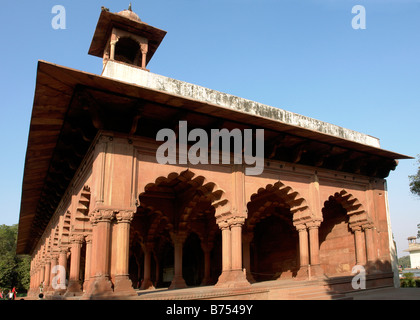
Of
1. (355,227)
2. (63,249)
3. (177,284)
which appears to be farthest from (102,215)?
(355,227)

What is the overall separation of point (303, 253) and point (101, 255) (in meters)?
7.41

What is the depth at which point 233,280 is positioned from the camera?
1193 cm

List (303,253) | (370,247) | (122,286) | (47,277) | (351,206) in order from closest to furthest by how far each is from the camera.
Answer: (122,286)
(303,253)
(370,247)
(351,206)
(47,277)

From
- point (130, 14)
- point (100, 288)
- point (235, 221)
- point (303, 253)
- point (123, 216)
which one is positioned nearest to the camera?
point (100, 288)

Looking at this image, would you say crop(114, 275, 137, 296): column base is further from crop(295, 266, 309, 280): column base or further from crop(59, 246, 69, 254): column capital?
crop(59, 246, 69, 254): column capital

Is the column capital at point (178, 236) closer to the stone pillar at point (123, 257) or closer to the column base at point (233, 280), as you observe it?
the column base at point (233, 280)

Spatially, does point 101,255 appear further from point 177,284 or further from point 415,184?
point 415,184

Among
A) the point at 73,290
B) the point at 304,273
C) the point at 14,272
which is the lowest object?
the point at 14,272

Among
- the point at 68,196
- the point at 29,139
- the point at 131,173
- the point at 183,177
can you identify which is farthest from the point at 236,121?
the point at 68,196

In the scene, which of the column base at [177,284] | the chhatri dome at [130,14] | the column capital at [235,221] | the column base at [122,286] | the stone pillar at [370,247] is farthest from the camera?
the column base at [177,284]

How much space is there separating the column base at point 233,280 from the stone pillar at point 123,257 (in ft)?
10.2

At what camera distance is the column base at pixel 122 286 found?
973cm

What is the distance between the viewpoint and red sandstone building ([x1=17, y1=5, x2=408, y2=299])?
33.6ft

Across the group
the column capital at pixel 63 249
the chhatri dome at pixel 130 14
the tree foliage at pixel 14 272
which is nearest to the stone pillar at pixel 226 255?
the chhatri dome at pixel 130 14
